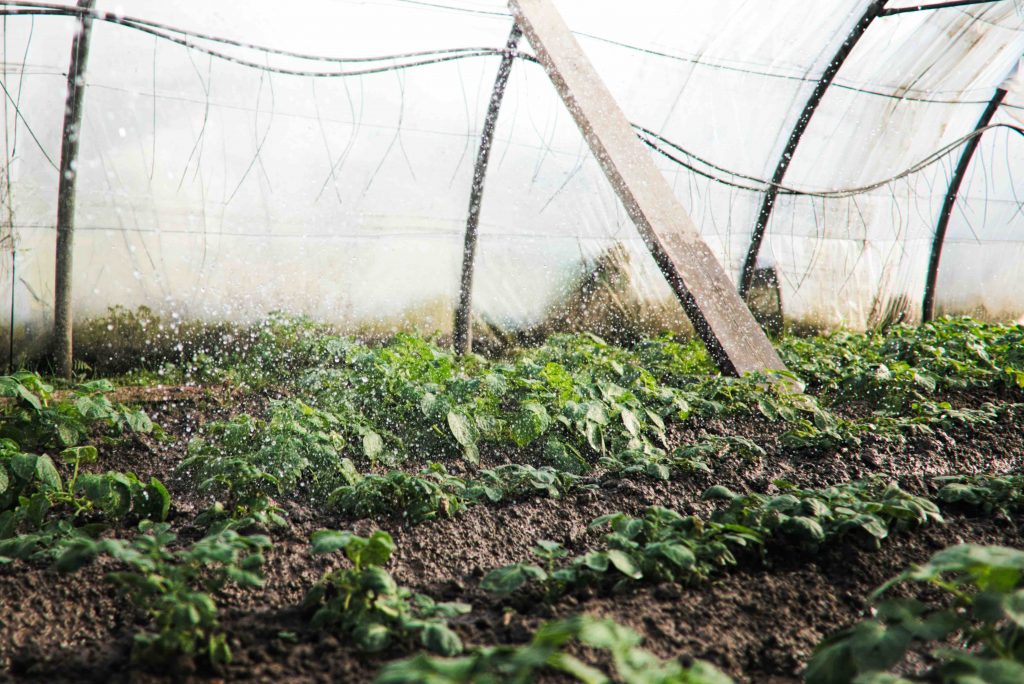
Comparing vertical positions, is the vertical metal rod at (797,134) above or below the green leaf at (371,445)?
above

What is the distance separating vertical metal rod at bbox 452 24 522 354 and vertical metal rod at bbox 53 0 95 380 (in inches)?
96.0

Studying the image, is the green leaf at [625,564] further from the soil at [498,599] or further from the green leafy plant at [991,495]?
the green leafy plant at [991,495]

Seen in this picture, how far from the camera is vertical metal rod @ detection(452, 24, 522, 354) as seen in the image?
5.29m

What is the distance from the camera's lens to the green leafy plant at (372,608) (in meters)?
1.58

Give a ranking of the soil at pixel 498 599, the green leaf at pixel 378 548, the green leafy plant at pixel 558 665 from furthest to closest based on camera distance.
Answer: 1. the green leaf at pixel 378 548
2. the soil at pixel 498 599
3. the green leafy plant at pixel 558 665

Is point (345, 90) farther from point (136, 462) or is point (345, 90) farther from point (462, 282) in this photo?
point (136, 462)

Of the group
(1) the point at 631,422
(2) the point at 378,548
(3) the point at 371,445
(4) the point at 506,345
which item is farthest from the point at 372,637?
(4) the point at 506,345

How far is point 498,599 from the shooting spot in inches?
78.3

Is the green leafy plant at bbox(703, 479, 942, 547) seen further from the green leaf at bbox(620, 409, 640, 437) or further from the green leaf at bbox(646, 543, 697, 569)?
the green leaf at bbox(620, 409, 640, 437)

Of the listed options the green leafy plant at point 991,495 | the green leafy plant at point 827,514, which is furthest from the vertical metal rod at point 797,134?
the green leafy plant at point 827,514

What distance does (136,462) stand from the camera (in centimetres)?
308

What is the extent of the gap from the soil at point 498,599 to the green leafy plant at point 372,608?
1.6 inches

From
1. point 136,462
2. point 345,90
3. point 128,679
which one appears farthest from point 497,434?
point 345,90

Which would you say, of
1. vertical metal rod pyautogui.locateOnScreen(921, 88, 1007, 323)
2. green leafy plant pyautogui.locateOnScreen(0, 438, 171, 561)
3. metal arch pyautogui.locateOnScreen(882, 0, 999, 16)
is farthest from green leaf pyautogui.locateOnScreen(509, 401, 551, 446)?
vertical metal rod pyautogui.locateOnScreen(921, 88, 1007, 323)
